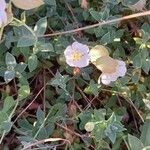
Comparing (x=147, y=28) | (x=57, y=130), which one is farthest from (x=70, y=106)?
(x=147, y=28)

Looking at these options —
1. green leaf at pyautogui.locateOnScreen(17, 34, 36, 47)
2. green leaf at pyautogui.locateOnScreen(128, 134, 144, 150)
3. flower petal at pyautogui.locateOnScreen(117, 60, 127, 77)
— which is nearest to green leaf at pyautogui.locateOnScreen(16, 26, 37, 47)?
green leaf at pyautogui.locateOnScreen(17, 34, 36, 47)

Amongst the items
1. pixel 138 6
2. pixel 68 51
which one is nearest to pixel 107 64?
pixel 68 51

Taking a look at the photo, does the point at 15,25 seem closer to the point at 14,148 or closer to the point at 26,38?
the point at 26,38

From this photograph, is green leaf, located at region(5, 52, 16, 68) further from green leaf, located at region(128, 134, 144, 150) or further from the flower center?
green leaf, located at region(128, 134, 144, 150)

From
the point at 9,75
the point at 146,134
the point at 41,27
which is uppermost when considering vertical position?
the point at 41,27

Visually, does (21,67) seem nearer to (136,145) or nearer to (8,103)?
(8,103)

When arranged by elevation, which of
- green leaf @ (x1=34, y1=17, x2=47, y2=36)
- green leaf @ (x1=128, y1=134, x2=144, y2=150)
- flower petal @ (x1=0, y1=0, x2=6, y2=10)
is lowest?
green leaf @ (x1=128, y1=134, x2=144, y2=150)

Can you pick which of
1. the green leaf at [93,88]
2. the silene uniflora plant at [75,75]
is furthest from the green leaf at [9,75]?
the green leaf at [93,88]
